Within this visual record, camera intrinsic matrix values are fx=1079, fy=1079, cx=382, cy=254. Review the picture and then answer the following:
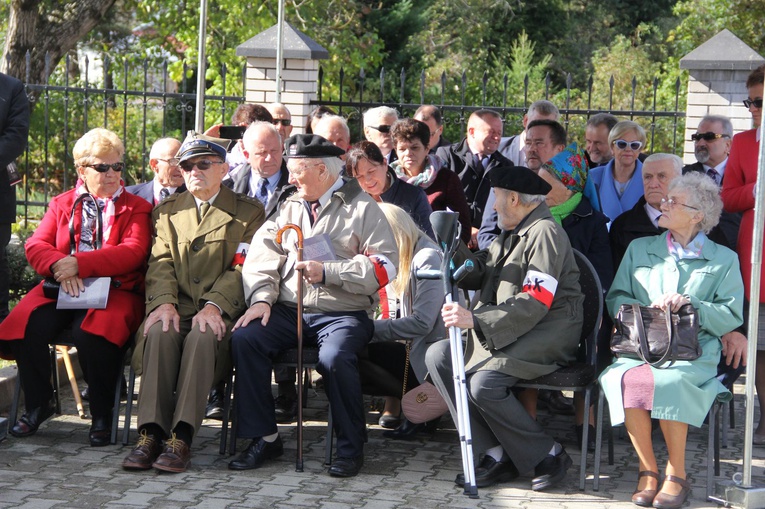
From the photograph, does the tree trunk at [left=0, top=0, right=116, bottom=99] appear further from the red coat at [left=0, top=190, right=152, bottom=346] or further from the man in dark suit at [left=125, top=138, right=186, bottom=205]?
the red coat at [left=0, top=190, right=152, bottom=346]

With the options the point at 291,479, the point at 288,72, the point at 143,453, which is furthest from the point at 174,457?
the point at 288,72

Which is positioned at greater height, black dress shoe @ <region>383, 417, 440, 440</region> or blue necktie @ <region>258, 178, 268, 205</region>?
blue necktie @ <region>258, 178, 268, 205</region>

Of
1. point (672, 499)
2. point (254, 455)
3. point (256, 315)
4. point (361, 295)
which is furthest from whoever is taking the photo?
point (361, 295)

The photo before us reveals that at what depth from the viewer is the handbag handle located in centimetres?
485

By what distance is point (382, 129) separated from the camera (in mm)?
7441

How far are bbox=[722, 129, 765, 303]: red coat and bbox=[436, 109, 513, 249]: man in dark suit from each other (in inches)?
67.1

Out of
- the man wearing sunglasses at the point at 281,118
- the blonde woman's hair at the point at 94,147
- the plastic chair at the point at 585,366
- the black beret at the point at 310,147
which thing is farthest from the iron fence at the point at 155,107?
the plastic chair at the point at 585,366

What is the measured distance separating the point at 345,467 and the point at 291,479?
260 millimetres

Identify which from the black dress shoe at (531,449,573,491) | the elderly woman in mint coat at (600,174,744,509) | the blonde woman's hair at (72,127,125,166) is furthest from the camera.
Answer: the blonde woman's hair at (72,127,125,166)

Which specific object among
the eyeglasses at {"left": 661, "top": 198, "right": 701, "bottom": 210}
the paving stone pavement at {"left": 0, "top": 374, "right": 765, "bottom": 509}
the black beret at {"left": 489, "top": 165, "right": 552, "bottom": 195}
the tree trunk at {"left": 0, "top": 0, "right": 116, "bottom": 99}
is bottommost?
the paving stone pavement at {"left": 0, "top": 374, "right": 765, "bottom": 509}

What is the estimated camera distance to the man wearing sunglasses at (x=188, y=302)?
521 centimetres

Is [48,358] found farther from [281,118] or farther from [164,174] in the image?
[281,118]

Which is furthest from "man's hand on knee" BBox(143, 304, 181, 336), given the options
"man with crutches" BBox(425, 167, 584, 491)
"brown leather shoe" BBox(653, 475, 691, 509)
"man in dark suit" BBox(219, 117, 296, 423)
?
"brown leather shoe" BBox(653, 475, 691, 509)

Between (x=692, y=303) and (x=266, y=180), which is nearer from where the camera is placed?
(x=692, y=303)
